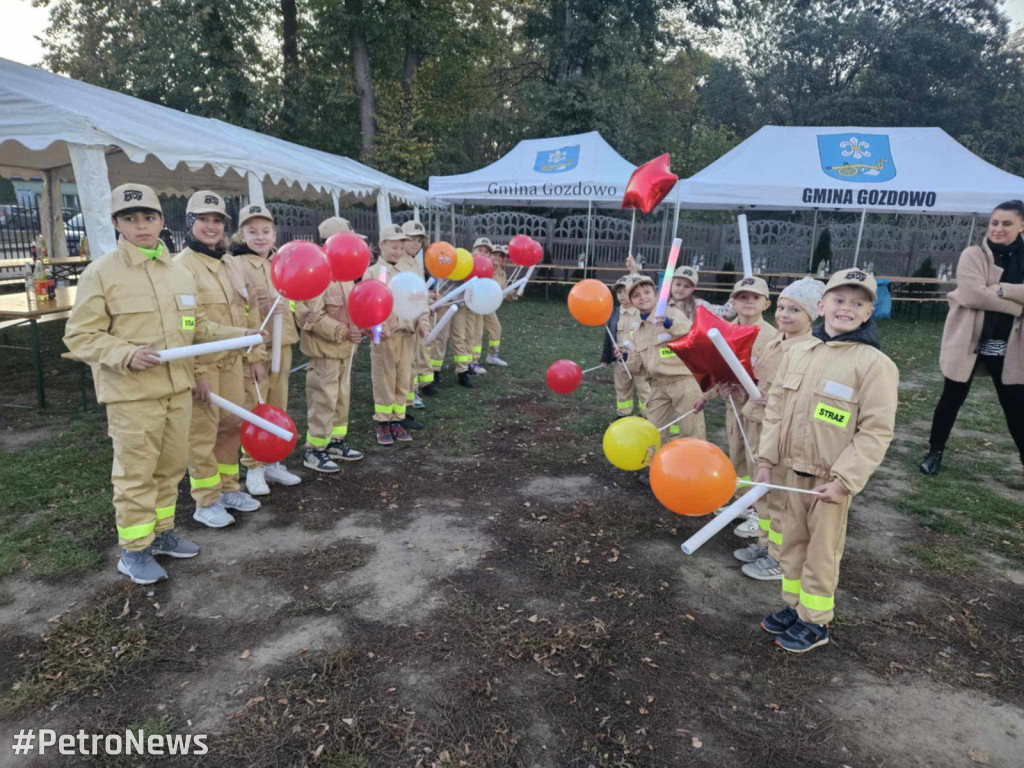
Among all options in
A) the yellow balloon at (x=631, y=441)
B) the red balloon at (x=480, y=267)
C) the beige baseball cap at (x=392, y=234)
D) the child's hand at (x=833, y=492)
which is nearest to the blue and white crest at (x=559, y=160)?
the red balloon at (x=480, y=267)

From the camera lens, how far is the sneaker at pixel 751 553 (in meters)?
3.98

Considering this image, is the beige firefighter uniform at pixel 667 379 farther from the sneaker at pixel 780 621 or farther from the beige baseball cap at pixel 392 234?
the beige baseball cap at pixel 392 234

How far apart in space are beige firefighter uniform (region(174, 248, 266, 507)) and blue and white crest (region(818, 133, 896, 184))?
508 inches

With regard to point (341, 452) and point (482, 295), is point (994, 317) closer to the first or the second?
point (482, 295)

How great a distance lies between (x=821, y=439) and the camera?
2906mm

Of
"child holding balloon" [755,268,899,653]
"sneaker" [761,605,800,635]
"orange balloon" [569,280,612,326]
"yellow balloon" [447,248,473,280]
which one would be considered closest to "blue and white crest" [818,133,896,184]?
"yellow balloon" [447,248,473,280]

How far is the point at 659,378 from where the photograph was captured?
4.91m

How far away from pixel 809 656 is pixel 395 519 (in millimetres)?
2707

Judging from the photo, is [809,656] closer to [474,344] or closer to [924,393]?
[474,344]

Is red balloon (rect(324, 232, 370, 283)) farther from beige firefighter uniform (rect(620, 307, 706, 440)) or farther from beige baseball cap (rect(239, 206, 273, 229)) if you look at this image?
beige firefighter uniform (rect(620, 307, 706, 440))

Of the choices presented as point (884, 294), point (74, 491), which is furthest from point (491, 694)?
point (884, 294)

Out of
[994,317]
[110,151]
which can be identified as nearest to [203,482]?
[994,317]

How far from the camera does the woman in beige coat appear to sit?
4.83 metres

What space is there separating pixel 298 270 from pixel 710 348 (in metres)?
2.63
